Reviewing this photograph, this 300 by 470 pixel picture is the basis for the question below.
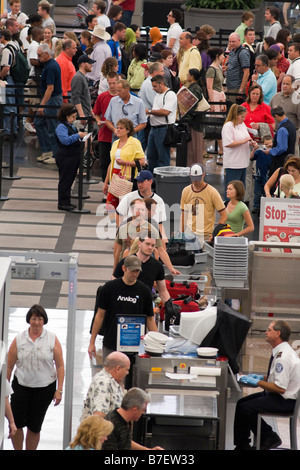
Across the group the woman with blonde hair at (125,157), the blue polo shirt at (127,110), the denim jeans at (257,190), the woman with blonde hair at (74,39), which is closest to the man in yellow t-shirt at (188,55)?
the woman with blonde hair at (74,39)

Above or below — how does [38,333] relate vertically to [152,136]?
below

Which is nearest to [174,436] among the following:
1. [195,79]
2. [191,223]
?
[191,223]

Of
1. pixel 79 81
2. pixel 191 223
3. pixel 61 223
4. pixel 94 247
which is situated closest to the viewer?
pixel 191 223

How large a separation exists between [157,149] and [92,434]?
9453mm

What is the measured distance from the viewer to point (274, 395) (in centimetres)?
823

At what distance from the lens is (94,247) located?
13812 mm

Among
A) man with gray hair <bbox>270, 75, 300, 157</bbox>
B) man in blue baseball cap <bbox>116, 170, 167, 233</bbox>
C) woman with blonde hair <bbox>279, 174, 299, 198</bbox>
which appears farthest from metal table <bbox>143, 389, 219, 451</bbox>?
man with gray hair <bbox>270, 75, 300, 157</bbox>

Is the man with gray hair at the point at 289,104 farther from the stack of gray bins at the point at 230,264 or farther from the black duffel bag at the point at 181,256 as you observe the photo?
the stack of gray bins at the point at 230,264

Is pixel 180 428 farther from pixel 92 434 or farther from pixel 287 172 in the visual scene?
pixel 287 172

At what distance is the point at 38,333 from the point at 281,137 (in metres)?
6.77

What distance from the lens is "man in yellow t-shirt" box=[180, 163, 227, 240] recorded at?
456 inches

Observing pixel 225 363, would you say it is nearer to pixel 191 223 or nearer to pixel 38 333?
pixel 38 333

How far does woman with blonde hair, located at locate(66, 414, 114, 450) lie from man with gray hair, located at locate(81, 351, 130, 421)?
0.85 m

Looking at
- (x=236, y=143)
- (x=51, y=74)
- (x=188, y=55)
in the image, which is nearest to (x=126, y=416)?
(x=236, y=143)
